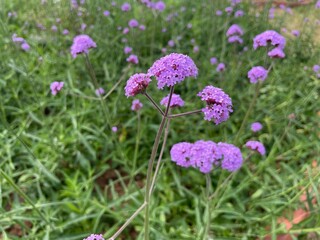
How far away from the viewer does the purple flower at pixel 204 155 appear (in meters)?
1.75

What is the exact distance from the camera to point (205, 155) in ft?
5.77

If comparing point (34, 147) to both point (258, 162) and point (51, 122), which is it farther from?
point (258, 162)

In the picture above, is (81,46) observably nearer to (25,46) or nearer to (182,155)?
(182,155)

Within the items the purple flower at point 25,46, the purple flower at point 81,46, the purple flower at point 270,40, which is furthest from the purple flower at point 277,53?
the purple flower at point 25,46

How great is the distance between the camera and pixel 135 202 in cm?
265

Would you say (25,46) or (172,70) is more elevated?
(25,46)

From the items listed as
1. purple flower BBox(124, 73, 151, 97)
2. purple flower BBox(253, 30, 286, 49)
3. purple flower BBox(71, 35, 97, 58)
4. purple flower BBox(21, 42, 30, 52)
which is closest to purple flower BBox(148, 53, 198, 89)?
purple flower BBox(124, 73, 151, 97)

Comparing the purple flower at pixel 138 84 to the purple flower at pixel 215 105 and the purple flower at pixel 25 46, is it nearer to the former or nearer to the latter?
the purple flower at pixel 215 105

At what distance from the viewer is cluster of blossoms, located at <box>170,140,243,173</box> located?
1761 mm

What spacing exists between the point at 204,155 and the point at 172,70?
0.67 metres

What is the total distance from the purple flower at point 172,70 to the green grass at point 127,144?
1.10 m

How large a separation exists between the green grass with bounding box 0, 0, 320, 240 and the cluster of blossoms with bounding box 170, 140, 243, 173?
1.69 feet

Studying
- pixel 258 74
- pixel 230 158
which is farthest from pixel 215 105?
pixel 258 74

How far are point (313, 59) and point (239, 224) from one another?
2.32 m
